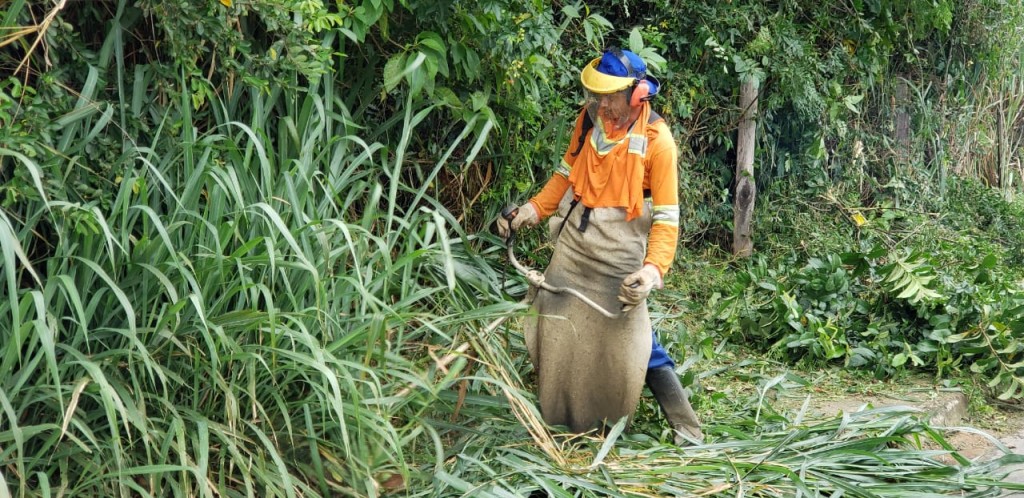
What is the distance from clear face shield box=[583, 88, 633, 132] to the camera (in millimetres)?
3965

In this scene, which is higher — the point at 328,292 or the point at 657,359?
the point at 328,292

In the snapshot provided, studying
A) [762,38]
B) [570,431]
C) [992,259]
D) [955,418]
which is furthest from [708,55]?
[570,431]

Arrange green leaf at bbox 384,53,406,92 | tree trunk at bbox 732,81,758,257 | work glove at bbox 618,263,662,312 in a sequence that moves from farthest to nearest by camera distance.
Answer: tree trunk at bbox 732,81,758,257 → green leaf at bbox 384,53,406,92 → work glove at bbox 618,263,662,312

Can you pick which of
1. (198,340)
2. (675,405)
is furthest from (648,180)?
(198,340)

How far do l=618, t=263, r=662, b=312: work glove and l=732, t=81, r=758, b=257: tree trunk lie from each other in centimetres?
338

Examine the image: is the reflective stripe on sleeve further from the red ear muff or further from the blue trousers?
the blue trousers

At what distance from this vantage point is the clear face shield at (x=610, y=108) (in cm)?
396

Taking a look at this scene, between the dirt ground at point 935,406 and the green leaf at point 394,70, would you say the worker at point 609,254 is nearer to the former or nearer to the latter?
the green leaf at point 394,70

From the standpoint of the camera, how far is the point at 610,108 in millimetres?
4004

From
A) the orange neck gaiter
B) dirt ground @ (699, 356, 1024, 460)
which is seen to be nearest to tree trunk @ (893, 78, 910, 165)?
dirt ground @ (699, 356, 1024, 460)

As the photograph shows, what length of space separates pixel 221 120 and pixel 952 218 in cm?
644

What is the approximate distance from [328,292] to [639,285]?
1.08m

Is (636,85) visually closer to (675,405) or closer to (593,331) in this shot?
(593,331)

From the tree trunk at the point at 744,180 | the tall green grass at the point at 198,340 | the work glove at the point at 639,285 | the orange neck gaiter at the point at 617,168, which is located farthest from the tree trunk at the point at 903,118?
the tall green grass at the point at 198,340
